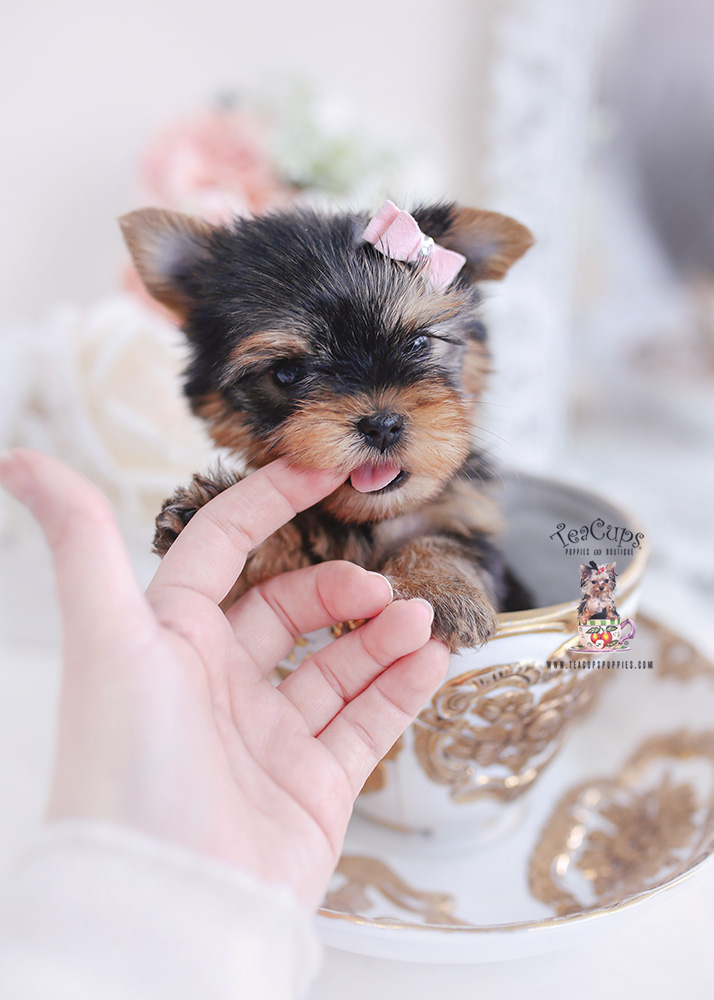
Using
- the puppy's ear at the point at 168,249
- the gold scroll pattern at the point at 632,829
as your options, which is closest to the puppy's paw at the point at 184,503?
the puppy's ear at the point at 168,249

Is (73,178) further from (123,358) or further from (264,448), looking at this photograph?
(264,448)

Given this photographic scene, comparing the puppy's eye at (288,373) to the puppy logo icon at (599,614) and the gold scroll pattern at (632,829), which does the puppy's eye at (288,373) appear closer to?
the puppy logo icon at (599,614)

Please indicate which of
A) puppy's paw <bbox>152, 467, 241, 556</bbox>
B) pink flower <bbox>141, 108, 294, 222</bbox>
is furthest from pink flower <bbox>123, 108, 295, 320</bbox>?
puppy's paw <bbox>152, 467, 241, 556</bbox>

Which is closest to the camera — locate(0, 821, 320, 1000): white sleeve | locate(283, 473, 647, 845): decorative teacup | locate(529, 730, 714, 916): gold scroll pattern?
locate(0, 821, 320, 1000): white sleeve

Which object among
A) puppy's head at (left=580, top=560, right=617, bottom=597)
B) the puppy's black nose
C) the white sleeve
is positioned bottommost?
the white sleeve

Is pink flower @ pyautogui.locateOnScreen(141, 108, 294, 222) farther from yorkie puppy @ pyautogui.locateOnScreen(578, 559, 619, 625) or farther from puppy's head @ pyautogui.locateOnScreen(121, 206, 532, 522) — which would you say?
yorkie puppy @ pyautogui.locateOnScreen(578, 559, 619, 625)

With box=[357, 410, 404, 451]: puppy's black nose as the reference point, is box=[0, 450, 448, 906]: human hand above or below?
below

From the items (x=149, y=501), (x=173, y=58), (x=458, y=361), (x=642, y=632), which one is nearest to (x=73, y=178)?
(x=173, y=58)

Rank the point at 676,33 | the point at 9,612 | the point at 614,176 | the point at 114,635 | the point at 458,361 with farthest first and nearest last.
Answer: the point at 614,176
the point at 676,33
the point at 9,612
the point at 458,361
the point at 114,635
